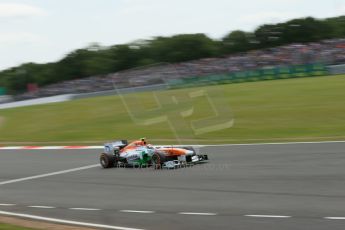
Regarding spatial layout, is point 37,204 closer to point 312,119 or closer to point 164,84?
point 164,84

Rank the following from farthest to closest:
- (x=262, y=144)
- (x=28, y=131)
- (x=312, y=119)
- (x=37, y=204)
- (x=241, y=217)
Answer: (x=28, y=131)
(x=312, y=119)
(x=262, y=144)
(x=37, y=204)
(x=241, y=217)

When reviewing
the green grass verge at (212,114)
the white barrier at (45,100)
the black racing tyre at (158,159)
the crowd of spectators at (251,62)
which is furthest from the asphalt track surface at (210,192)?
the white barrier at (45,100)

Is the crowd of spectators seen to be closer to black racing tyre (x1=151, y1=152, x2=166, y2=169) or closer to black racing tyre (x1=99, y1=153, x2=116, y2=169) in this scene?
black racing tyre (x1=99, y1=153, x2=116, y2=169)

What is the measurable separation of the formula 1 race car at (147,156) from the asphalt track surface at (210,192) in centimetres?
29

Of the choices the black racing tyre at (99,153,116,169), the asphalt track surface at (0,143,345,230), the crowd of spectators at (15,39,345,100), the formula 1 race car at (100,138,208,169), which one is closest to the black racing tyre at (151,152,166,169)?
the formula 1 race car at (100,138,208,169)

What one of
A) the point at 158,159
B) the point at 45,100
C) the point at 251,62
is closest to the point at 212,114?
the point at 158,159

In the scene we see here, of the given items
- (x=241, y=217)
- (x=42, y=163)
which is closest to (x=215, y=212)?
(x=241, y=217)

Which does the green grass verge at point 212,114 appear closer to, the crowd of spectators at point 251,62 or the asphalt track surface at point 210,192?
the asphalt track surface at point 210,192

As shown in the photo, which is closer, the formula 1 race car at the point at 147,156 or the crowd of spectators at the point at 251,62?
the formula 1 race car at the point at 147,156

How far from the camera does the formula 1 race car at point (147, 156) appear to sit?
13.8m

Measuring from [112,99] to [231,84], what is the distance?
8699 millimetres

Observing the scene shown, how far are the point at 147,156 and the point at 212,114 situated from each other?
1105 cm

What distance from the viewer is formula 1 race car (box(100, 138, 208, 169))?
1376 cm

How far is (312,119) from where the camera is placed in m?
22.3
